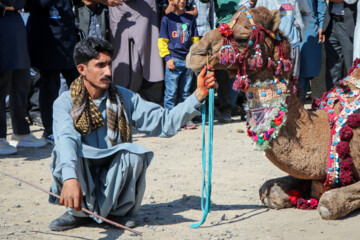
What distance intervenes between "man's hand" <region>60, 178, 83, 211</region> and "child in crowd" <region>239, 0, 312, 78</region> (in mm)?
5184

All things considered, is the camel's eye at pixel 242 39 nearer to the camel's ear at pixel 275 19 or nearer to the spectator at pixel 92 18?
the camel's ear at pixel 275 19

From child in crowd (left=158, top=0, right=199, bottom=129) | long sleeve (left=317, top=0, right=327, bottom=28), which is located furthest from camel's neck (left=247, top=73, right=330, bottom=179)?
long sleeve (left=317, top=0, right=327, bottom=28)

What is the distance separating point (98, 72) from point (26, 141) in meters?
3.81

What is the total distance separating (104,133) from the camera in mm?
4977

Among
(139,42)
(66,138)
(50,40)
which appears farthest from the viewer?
(139,42)

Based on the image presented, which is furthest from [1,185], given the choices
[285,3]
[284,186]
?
[285,3]

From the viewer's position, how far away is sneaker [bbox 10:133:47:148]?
8289 mm

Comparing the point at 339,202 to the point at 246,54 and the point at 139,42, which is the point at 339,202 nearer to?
the point at 246,54

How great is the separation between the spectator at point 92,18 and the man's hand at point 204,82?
4.52 m

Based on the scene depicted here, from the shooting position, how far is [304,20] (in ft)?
31.4

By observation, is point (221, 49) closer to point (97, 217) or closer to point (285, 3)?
point (97, 217)

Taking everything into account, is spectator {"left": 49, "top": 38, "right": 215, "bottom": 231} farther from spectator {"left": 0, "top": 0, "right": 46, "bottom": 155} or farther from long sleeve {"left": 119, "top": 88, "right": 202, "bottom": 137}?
spectator {"left": 0, "top": 0, "right": 46, "bottom": 155}

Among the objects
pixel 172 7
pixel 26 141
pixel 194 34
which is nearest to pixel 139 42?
pixel 172 7

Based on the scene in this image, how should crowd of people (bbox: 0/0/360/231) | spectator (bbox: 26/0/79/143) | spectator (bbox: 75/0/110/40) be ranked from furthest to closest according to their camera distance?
spectator (bbox: 75/0/110/40) < spectator (bbox: 26/0/79/143) < crowd of people (bbox: 0/0/360/231)
